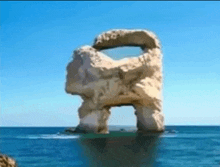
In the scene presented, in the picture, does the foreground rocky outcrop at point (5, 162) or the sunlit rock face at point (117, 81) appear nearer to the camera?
the foreground rocky outcrop at point (5, 162)

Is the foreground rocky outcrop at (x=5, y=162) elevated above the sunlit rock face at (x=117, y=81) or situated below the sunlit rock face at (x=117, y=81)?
below

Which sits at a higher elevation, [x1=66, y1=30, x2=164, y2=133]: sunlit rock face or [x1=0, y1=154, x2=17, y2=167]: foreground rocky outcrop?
[x1=66, y1=30, x2=164, y2=133]: sunlit rock face

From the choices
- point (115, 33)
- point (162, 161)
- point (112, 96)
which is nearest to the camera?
point (162, 161)

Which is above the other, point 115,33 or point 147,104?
point 115,33

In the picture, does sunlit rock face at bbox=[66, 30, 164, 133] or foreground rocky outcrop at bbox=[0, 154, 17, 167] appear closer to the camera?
foreground rocky outcrop at bbox=[0, 154, 17, 167]

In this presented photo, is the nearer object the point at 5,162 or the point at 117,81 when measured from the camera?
the point at 5,162

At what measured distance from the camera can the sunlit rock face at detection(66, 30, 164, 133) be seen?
134 feet

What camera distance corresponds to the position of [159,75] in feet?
144

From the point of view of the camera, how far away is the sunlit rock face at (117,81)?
40844 mm

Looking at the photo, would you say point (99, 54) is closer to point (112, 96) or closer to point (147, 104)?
point (112, 96)

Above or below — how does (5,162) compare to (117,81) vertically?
below

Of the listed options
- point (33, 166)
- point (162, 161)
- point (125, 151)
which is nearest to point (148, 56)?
point (125, 151)

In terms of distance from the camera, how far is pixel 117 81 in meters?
40.7

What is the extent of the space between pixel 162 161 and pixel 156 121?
2280cm
